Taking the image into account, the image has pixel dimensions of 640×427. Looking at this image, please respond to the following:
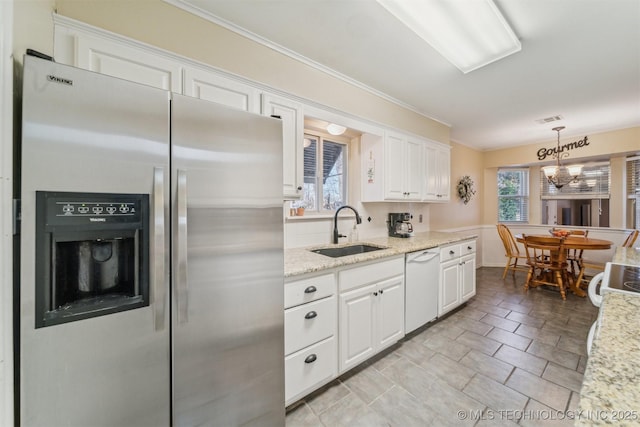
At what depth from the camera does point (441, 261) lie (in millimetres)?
2656

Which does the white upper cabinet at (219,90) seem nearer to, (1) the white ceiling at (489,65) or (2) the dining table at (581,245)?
(1) the white ceiling at (489,65)

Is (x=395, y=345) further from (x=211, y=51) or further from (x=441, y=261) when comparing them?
(x=211, y=51)

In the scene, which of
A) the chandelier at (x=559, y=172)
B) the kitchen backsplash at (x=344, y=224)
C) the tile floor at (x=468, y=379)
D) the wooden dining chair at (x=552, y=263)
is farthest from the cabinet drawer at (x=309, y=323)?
the chandelier at (x=559, y=172)

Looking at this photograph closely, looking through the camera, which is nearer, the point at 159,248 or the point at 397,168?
the point at 159,248

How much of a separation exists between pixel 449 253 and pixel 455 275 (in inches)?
12.1

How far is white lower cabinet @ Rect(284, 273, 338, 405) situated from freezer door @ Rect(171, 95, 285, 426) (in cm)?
17

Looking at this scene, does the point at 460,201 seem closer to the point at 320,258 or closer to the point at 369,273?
the point at 369,273

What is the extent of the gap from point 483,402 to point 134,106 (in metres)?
2.51

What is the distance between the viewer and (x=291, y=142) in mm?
1902

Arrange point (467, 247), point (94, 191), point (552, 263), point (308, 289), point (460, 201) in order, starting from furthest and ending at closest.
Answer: point (460, 201)
point (552, 263)
point (467, 247)
point (308, 289)
point (94, 191)

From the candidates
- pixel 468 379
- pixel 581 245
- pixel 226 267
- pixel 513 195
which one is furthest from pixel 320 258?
pixel 513 195

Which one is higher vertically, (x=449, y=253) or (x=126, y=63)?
(x=126, y=63)

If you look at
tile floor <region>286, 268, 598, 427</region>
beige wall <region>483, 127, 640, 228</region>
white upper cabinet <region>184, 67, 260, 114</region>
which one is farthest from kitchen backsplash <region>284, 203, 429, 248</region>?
beige wall <region>483, 127, 640, 228</region>

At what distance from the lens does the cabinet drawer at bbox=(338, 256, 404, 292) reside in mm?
1756
